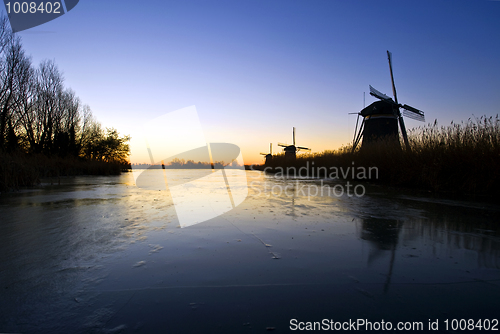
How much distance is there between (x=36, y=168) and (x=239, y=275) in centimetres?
1531

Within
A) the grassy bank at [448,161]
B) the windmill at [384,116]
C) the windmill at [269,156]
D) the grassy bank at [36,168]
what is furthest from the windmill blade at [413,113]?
the grassy bank at [36,168]

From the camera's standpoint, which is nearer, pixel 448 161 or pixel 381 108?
pixel 448 161

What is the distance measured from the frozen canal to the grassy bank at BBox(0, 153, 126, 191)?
6.43 m

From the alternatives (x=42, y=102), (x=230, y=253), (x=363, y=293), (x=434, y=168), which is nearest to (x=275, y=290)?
(x=363, y=293)

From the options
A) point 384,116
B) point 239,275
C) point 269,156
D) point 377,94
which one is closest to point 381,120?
point 384,116

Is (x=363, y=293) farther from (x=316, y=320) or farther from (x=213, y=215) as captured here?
(x=213, y=215)

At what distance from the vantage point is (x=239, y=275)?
6.82 feet

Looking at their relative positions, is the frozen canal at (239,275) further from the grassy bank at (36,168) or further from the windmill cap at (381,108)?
the windmill cap at (381,108)

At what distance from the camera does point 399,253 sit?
8.63 ft

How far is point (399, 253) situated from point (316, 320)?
1.64 metres

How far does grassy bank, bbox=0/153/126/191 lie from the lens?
8547mm

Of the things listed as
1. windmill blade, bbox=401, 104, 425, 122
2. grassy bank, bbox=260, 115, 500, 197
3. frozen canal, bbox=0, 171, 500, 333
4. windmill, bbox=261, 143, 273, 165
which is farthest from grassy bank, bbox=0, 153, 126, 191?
windmill blade, bbox=401, 104, 425, 122

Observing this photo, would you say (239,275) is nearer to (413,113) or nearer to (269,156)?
(413,113)

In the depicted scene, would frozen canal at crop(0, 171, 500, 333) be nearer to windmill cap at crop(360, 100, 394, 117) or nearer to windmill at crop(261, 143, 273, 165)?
windmill cap at crop(360, 100, 394, 117)
